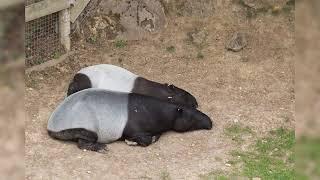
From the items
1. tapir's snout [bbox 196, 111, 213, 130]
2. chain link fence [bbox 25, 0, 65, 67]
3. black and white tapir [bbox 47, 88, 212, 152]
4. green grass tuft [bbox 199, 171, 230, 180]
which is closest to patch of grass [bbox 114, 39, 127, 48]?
chain link fence [bbox 25, 0, 65, 67]

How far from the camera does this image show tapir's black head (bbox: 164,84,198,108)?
631cm

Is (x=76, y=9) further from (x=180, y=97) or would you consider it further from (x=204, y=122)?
(x=204, y=122)

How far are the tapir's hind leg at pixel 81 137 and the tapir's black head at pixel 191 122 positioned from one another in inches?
35.9

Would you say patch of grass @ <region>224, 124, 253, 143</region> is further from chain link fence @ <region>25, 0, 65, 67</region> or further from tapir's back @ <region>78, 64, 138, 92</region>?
chain link fence @ <region>25, 0, 65, 67</region>

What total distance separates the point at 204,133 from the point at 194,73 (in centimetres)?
142

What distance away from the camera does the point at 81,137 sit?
17.7ft

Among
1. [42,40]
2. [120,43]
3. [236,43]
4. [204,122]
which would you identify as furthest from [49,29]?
[236,43]

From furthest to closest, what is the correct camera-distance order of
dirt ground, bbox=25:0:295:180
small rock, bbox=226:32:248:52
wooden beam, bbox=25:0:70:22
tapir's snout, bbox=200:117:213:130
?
small rock, bbox=226:32:248:52 < wooden beam, bbox=25:0:70:22 < tapir's snout, bbox=200:117:213:130 < dirt ground, bbox=25:0:295:180

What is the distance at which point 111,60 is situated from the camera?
719 centimetres

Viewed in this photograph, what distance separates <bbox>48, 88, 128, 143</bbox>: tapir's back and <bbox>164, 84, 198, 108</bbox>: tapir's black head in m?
0.82

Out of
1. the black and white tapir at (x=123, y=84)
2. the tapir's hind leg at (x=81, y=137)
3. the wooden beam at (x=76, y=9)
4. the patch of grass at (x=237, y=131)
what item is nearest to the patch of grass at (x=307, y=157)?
the tapir's hind leg at (x=81, y=137)

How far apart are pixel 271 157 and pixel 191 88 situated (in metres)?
1.82

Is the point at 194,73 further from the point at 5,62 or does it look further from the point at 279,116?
the point at 5,62

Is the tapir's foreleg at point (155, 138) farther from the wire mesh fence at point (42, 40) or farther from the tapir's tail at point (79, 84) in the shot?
the wire mesh fence at point (42, 40)
